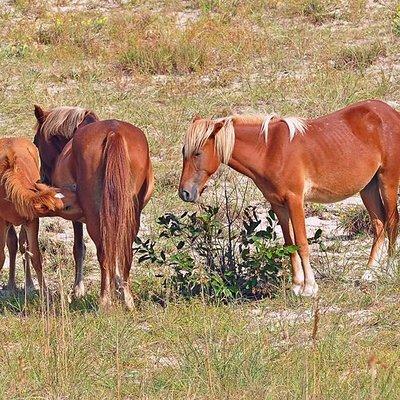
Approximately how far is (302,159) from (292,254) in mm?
735

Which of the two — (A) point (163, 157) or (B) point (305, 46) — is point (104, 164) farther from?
(B) point (305, 46)

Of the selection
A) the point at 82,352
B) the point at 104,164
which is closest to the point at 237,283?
the point at 104,164

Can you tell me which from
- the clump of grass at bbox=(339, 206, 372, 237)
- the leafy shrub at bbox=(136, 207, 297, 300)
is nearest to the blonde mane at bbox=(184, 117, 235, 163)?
the leafy shrub at bbox=(136, 207, 297, 300)

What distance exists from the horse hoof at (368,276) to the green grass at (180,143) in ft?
0.49

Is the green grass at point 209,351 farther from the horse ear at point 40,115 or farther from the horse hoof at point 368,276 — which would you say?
the horse ear at point 40,115

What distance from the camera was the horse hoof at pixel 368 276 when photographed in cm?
802

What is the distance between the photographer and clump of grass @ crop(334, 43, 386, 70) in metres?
13.4

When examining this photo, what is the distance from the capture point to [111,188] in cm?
739

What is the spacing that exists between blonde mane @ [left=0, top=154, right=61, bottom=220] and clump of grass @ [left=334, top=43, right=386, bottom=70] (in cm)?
661

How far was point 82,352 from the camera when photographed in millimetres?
6219

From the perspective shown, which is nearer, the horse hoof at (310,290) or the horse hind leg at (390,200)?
the horse hoof at (310,290)

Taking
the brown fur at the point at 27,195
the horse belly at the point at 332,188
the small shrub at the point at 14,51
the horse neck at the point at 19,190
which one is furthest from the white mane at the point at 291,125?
the small shrub at the point at 14,51

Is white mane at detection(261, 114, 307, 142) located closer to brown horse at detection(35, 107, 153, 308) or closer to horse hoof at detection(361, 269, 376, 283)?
brown horse at detection(35, 107, 153, 308)

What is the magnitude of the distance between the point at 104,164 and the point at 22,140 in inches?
56.8
